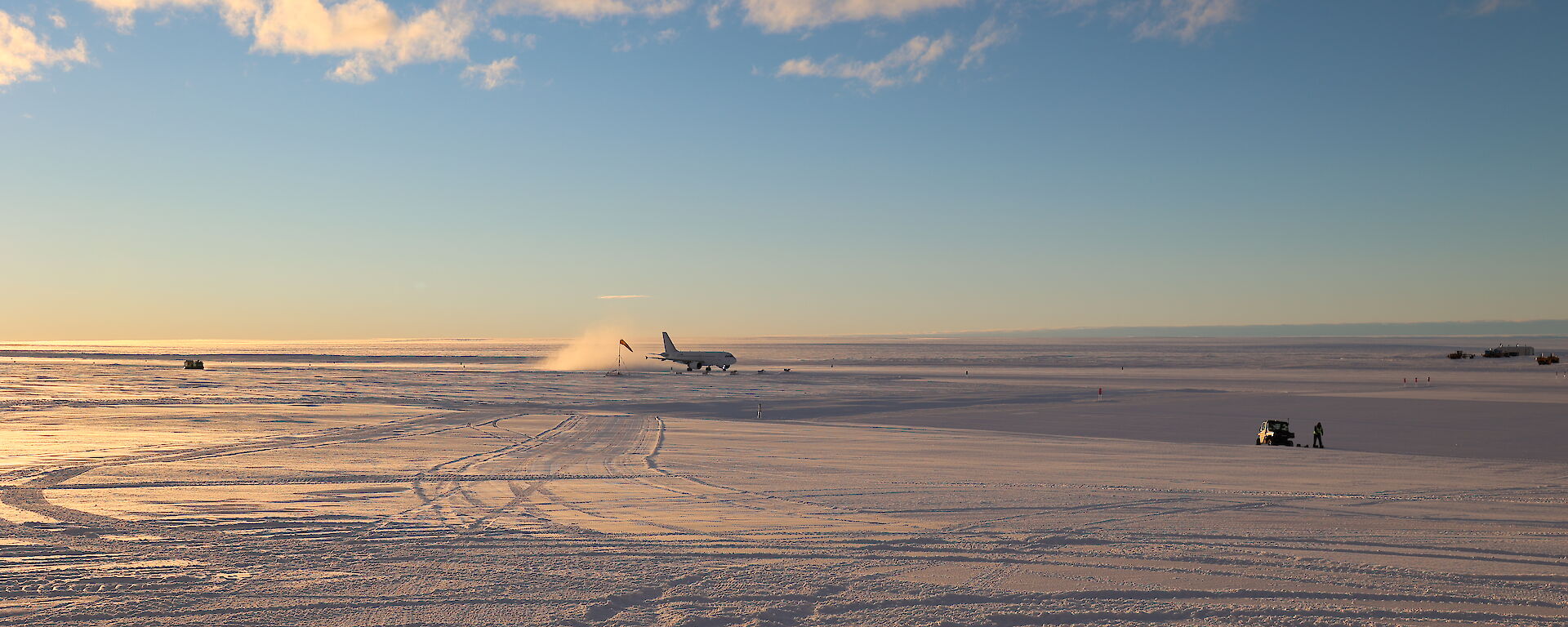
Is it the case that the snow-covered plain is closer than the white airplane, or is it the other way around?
the snow-covered plain

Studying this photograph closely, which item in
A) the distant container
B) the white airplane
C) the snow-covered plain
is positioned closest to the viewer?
the snow-covered plain

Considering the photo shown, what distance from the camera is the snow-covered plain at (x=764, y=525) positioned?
8633 millimetres

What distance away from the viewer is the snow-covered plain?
8633 millimetres

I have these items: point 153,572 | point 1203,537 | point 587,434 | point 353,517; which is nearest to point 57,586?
point 153,572

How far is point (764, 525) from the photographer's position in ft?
41.5

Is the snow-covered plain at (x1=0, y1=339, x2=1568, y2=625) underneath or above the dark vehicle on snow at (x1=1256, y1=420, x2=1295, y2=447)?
above

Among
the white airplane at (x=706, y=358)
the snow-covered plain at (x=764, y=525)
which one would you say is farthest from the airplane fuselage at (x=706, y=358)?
the snow-covered plain at (x=764, y=525)

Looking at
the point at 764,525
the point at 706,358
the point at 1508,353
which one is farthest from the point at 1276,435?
the point at 1508,353

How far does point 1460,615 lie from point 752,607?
21.3 feet

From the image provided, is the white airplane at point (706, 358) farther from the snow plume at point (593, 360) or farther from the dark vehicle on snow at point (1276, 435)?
the dark vehicle on snow at point (1276, 435)

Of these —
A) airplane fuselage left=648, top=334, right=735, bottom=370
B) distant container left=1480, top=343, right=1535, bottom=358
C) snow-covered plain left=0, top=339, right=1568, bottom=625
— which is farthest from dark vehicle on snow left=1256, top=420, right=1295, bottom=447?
distant container left=1480, top=343, right=1535, bottom=358

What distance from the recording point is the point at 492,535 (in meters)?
11.9

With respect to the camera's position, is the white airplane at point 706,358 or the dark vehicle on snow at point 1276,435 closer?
the dark vehicle on snow at point 1276,435

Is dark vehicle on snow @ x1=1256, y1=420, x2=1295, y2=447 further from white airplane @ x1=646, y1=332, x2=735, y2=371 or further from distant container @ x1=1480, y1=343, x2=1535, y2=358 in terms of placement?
distant container @ x1=1480, y1=343, x2=1535, y2=358
